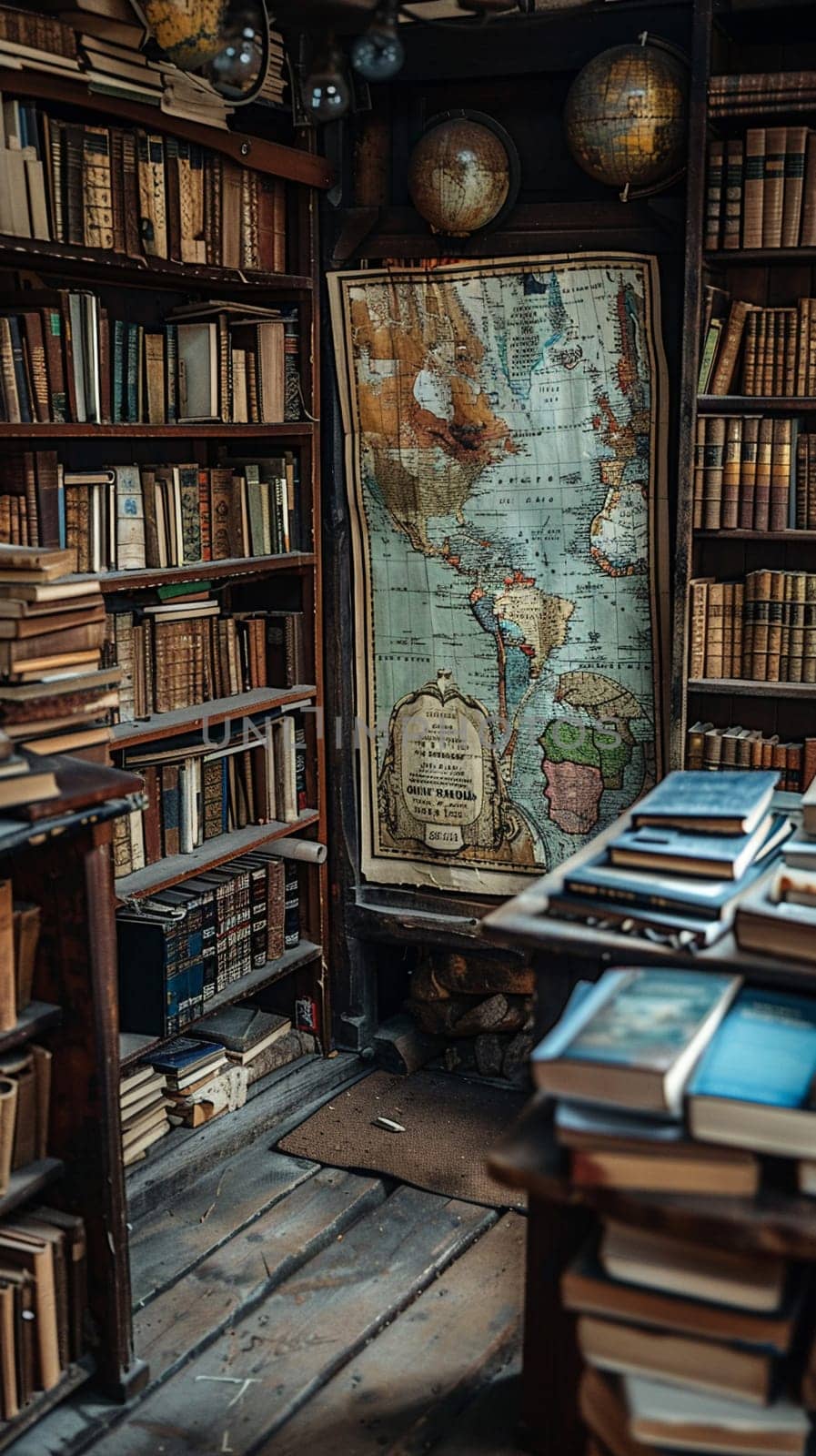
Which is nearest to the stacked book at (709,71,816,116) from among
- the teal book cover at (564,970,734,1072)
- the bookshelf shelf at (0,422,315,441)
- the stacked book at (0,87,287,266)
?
the bookshelf shelf at (0,422,315,441)

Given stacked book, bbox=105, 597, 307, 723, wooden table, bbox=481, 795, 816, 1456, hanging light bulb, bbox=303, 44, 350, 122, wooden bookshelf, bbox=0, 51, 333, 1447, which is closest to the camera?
wooden table, bbox=481, 795, 816, 1456

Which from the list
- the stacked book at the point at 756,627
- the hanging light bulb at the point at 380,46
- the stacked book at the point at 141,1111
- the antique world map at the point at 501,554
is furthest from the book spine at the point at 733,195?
the stacked book at the point at 141,1111

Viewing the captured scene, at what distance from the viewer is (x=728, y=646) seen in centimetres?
334

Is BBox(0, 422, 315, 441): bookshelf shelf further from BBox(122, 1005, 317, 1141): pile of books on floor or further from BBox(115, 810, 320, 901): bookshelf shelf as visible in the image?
BBox(122, 1005, 317, 1141): pile of books on floor

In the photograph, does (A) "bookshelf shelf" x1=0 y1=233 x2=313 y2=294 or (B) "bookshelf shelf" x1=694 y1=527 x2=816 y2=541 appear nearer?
(A) "bookshelf shelf" x1=0 y1=233 x2=313 y2=294

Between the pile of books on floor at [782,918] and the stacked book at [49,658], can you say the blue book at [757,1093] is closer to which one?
the pile of books on floor at [782,918]

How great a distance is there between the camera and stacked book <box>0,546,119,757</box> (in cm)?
229

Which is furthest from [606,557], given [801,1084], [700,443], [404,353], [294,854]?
[801,1084]

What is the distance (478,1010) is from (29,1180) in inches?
69.3

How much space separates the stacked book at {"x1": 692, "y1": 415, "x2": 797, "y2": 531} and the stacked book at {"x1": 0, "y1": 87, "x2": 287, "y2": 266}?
1.23 meters

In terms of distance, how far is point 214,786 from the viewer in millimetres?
3561

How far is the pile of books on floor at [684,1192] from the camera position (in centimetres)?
162

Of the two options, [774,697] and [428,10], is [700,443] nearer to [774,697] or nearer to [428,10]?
[774,697]

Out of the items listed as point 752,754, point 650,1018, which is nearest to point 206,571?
point 752,754
